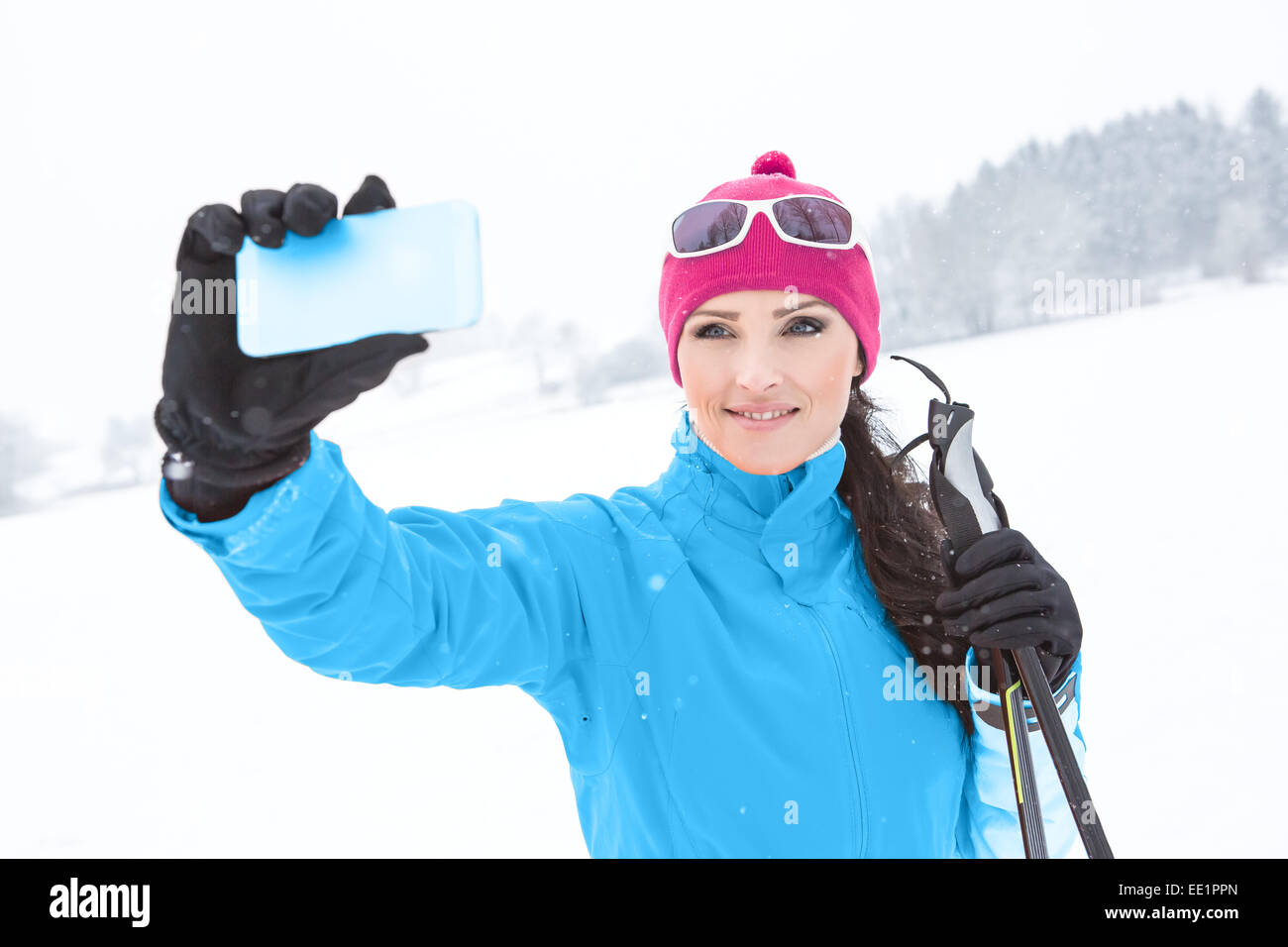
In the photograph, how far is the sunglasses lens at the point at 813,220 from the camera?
1636mm

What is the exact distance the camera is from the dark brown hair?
156 centimetres

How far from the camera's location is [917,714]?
149 centimetres

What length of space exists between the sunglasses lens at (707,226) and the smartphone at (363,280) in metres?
0.81

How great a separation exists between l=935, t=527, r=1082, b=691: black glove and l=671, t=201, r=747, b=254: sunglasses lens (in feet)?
2.30

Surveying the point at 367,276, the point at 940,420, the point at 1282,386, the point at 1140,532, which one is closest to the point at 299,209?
the point at 367,276

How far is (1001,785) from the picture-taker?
153 centimetres

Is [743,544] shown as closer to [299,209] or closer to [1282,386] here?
[299,209]

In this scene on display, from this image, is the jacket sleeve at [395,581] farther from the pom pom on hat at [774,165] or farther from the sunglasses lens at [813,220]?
the pom pom on hat at [774,165]

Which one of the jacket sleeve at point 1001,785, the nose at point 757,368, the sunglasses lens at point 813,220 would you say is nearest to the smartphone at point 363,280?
the nose at point 757,368

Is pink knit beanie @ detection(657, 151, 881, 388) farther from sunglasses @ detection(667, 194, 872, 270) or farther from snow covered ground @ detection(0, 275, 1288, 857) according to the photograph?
snow covered ground @ detection(0, 275, 1288, 857)

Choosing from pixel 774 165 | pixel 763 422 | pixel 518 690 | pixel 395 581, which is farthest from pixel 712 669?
pixel 518 690

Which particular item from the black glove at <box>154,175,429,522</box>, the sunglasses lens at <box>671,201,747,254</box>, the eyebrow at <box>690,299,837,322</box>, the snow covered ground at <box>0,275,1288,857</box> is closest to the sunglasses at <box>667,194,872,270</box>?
the sunglasses lens at <box>671,201,747,254</box>

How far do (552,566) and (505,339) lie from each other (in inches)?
942

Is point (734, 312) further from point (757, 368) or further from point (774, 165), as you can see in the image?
point (774, 165)
